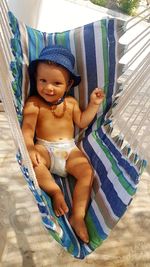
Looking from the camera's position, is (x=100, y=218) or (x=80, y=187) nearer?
(x=100, y=218)

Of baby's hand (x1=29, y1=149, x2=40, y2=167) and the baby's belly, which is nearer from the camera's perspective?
baby's hand (x1=29, y1=149, x2=40, y2=167)

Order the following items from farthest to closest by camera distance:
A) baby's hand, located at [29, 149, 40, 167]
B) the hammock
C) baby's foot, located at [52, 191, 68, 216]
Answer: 1. baby's hand, located at [29, 149, 40, 167]
2. baby's foot, located at [52, 191, 68, 216]
3. the hammock

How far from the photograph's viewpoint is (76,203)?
108 centimetres

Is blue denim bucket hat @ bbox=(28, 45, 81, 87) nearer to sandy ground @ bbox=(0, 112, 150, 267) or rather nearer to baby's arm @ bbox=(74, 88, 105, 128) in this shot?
baby's arm @ bbox=(74, 88, 105, 128)

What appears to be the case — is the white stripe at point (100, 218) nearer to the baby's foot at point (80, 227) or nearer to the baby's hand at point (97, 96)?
the baby's foot at point (80, 227)

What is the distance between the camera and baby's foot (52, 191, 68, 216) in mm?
1039

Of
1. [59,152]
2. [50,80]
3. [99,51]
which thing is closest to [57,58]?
[50,80]

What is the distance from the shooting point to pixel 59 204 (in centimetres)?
105

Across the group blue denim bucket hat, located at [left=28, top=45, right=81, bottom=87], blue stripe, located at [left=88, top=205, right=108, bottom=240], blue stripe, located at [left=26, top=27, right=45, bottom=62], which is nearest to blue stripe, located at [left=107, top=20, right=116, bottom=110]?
blue denim bucket hat, located at [left=28, top=45, right=81, bottom=87]

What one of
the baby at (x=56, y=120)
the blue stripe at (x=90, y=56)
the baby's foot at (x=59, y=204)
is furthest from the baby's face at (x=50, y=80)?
the baby's foot at (x=59, y=204)

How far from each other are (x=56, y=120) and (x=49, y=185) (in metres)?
0.27

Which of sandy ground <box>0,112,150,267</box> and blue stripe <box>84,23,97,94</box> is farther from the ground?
blue stripe <box>84,23,97,94</box>

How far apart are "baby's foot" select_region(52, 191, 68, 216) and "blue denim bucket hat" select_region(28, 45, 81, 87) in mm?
401

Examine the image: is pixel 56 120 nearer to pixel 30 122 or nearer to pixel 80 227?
pixel 30 122
